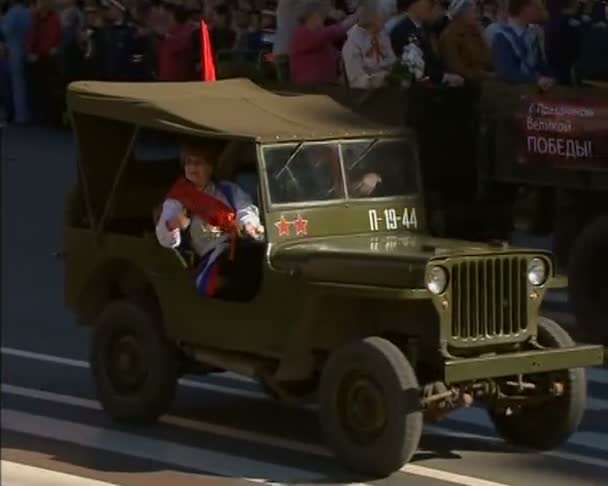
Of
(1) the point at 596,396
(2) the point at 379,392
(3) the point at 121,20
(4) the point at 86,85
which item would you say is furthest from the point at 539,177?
(3) the point at 121,20

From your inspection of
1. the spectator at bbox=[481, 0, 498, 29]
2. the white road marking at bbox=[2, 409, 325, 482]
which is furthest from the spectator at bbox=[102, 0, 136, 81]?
the white road marking at bbox=[2, 409, 325, 482]

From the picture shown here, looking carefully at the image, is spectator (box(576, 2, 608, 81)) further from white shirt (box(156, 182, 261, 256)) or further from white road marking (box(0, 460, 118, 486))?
white road marking (box(0, 460, 118, 486))

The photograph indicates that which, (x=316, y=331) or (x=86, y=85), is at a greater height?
(x=86, y=85)

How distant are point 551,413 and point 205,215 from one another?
1.91m

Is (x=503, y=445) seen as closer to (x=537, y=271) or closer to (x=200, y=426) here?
(x=537, y=271)

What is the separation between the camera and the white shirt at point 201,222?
30.0 feet

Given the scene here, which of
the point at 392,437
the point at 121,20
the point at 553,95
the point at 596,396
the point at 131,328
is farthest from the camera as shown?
the point at 121,20

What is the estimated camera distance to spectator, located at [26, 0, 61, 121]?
2625cm

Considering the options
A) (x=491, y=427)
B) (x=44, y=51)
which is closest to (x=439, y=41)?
(x=491, y=427)

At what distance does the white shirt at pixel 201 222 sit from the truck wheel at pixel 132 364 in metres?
0.52

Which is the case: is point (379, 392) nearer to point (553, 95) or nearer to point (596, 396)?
point (596, 396)

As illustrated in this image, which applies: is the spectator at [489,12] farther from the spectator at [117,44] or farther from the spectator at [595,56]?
the spectator at [117,44]

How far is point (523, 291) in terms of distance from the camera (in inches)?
337

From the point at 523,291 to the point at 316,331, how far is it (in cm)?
96
